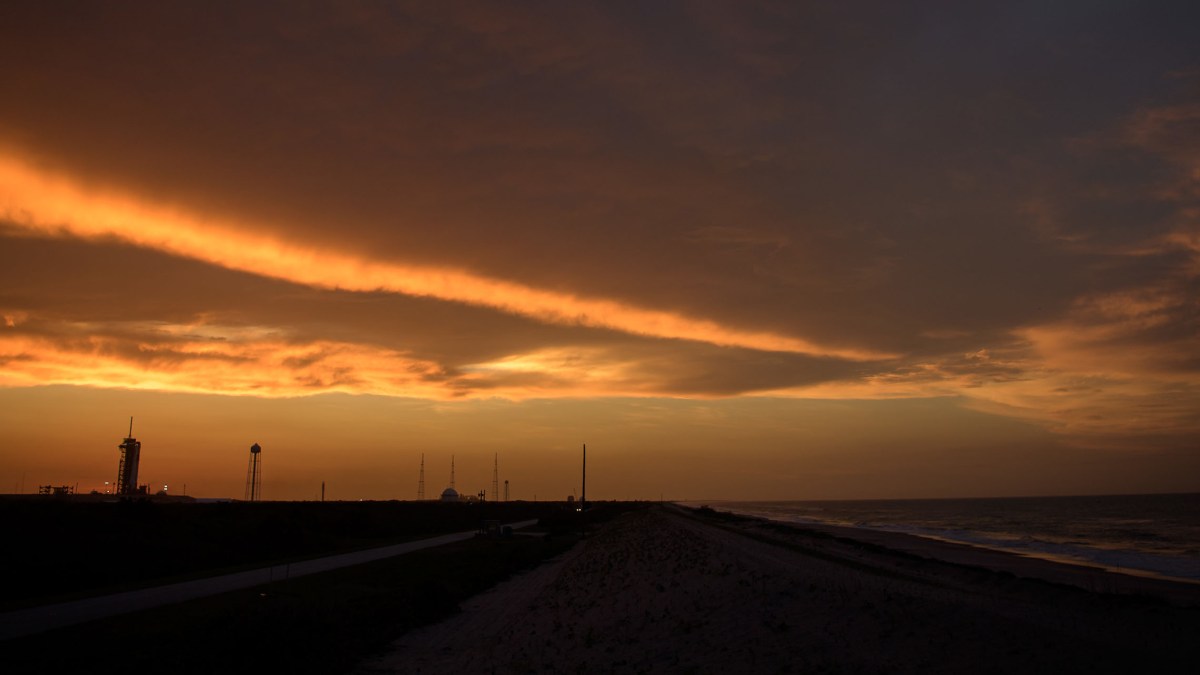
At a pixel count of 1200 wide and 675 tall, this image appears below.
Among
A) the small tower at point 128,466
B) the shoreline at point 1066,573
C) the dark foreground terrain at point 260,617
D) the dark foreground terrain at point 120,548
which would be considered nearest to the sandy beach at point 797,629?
the shoreline at point 1066,573

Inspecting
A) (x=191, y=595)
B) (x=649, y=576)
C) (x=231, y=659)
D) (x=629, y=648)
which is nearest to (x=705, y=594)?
(x=629, y=648)

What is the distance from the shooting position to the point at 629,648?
16.2 metres

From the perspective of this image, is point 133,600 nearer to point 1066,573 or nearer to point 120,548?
point 120,548

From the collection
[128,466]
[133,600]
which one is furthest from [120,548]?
[128,466]

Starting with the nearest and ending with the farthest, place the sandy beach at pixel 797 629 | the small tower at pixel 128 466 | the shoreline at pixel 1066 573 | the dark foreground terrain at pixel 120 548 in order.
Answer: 1. the sandy beach at pixel 797 629
2. the shoreline at pixel 1066 573
3. the dark foreground terrain at pixel 120 548
4. the small tower at pixel 128 466

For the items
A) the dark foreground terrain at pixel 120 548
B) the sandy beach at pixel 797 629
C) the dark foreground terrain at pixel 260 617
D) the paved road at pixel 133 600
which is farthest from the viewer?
the dark foreground terrain at pixel 120 548

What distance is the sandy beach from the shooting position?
11977 mm

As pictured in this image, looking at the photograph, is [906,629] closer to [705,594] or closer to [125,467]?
[705,594]

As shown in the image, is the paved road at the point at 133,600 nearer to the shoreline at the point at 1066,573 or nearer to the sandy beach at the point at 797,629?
the sandy beach at the point at 797,629

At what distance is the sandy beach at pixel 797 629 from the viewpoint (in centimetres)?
1198

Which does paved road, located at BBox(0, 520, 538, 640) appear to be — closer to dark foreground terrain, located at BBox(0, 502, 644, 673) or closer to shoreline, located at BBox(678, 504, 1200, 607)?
dark foreground terrain, located at BBox(0, 502, 644, 673)

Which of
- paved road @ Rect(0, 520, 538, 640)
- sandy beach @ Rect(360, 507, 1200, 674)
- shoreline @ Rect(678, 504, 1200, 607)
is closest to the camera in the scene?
sandy beach @ Rect(360, 507, 1200, 674)

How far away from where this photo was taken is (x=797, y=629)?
15031 millimetres

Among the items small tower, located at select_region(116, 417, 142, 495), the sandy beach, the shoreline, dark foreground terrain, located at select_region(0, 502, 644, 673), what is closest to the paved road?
dark foreground terrain, located at select_region(0, 502, 644, 673)
